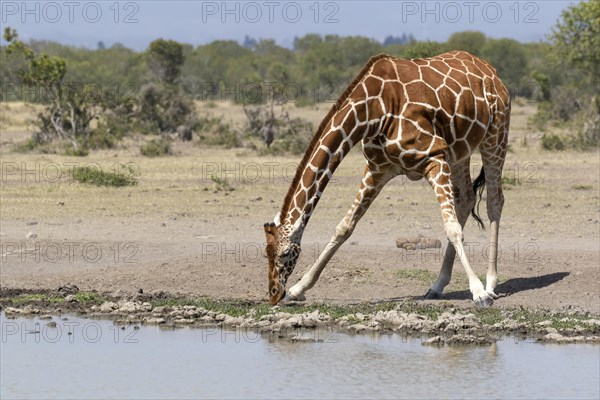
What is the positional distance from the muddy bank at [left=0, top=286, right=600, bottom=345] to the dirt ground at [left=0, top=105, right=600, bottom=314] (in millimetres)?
593

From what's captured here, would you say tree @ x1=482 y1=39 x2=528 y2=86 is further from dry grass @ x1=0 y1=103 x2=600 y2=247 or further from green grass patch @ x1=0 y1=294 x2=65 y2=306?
green grass patch @ x1=0 y1=294 x2=65 y2=306

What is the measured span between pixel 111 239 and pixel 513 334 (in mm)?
6666

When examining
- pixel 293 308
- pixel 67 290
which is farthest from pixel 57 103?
pixel 293 308

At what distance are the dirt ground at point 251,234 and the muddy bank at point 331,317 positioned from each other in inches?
23.4

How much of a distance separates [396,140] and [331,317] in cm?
164

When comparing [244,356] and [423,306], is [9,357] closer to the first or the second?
[244,356]

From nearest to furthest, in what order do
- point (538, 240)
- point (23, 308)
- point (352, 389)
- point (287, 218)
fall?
1. point (352, 389)
2. point (287, 218)
3. point (23, 308)
4. point (538, 240)

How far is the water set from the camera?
839 cm

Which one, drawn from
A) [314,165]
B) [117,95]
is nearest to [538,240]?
[314,165]

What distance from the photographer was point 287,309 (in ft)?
35.2

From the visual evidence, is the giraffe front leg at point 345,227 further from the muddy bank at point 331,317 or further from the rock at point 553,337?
the rock at point 553,337

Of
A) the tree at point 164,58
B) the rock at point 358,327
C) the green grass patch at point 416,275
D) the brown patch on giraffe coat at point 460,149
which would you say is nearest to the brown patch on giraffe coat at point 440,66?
the brown patch on giraffe coat at point 460,149

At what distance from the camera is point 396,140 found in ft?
34.6

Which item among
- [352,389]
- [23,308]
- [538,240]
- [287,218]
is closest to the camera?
[352,389]
